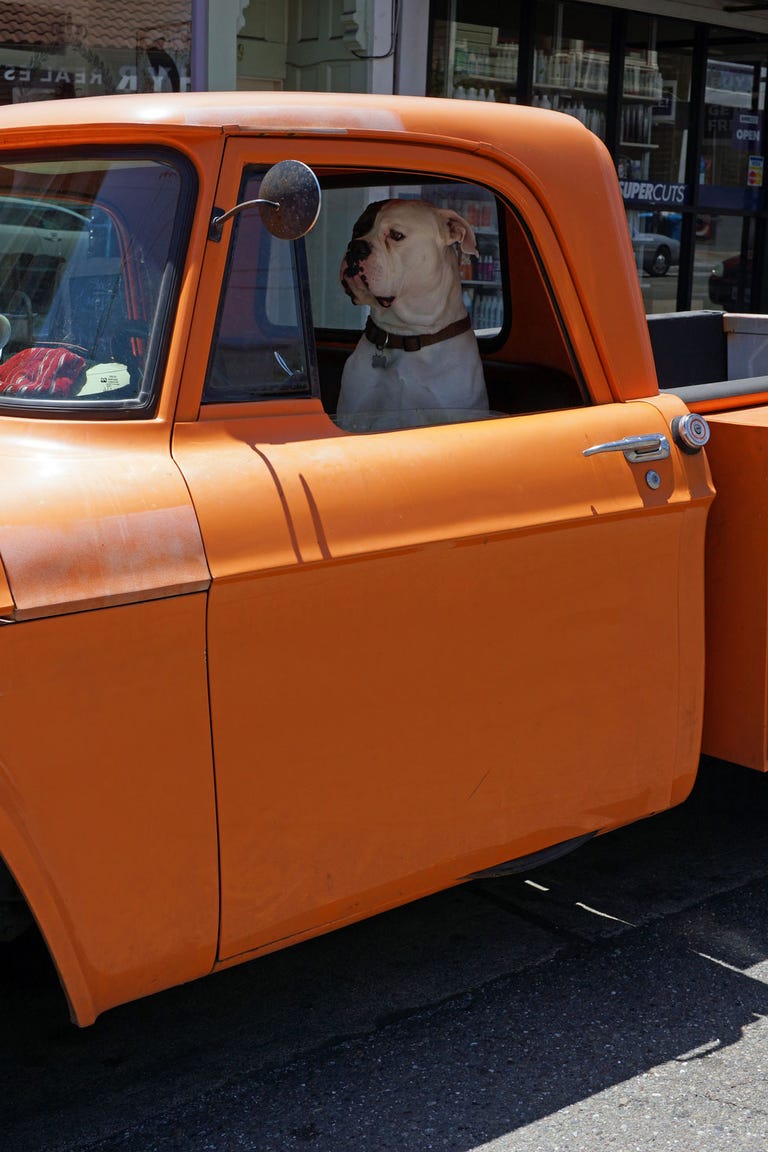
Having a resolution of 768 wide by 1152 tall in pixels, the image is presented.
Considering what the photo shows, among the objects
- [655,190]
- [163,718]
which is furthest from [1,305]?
[655,190]

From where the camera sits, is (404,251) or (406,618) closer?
(406,618)

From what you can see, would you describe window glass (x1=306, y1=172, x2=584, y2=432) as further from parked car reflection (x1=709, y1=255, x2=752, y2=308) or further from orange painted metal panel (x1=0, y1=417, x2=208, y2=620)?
parked car reflection (x1=709, y1=255, x2=752, y2=308)

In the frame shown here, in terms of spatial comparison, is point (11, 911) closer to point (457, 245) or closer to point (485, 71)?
point (457, 245)

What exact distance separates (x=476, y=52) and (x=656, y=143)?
2184 mm

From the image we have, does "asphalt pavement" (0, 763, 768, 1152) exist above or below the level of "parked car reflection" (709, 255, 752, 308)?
below

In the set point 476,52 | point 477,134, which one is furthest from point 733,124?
point 477,134

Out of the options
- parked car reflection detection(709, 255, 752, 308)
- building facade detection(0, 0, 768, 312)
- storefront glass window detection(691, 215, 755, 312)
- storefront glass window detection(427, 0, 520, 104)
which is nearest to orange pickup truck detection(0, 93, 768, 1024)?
building facade detection(0, 0, 768, 312)

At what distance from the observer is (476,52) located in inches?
426

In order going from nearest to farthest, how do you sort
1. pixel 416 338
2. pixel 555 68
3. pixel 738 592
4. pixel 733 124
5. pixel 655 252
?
pixel 738 592 < pixel 416 338 < pixel 555 68 < pixel 655 252 < pixel 733 124

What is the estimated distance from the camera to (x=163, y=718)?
2.35 meters

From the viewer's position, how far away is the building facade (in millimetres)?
9125

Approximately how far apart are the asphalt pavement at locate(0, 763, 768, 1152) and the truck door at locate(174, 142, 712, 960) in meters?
0.42

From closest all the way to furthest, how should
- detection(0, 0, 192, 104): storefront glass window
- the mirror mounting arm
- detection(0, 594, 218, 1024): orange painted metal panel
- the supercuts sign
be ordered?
detection(0, 594, 218, 1024): orange painted metal panel
the mirror mounting arm
detection(0, 0, 192, 104): storefront glass window
the supercuts sign

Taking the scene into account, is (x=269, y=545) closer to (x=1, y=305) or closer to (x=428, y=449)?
(x=428, y=449)
